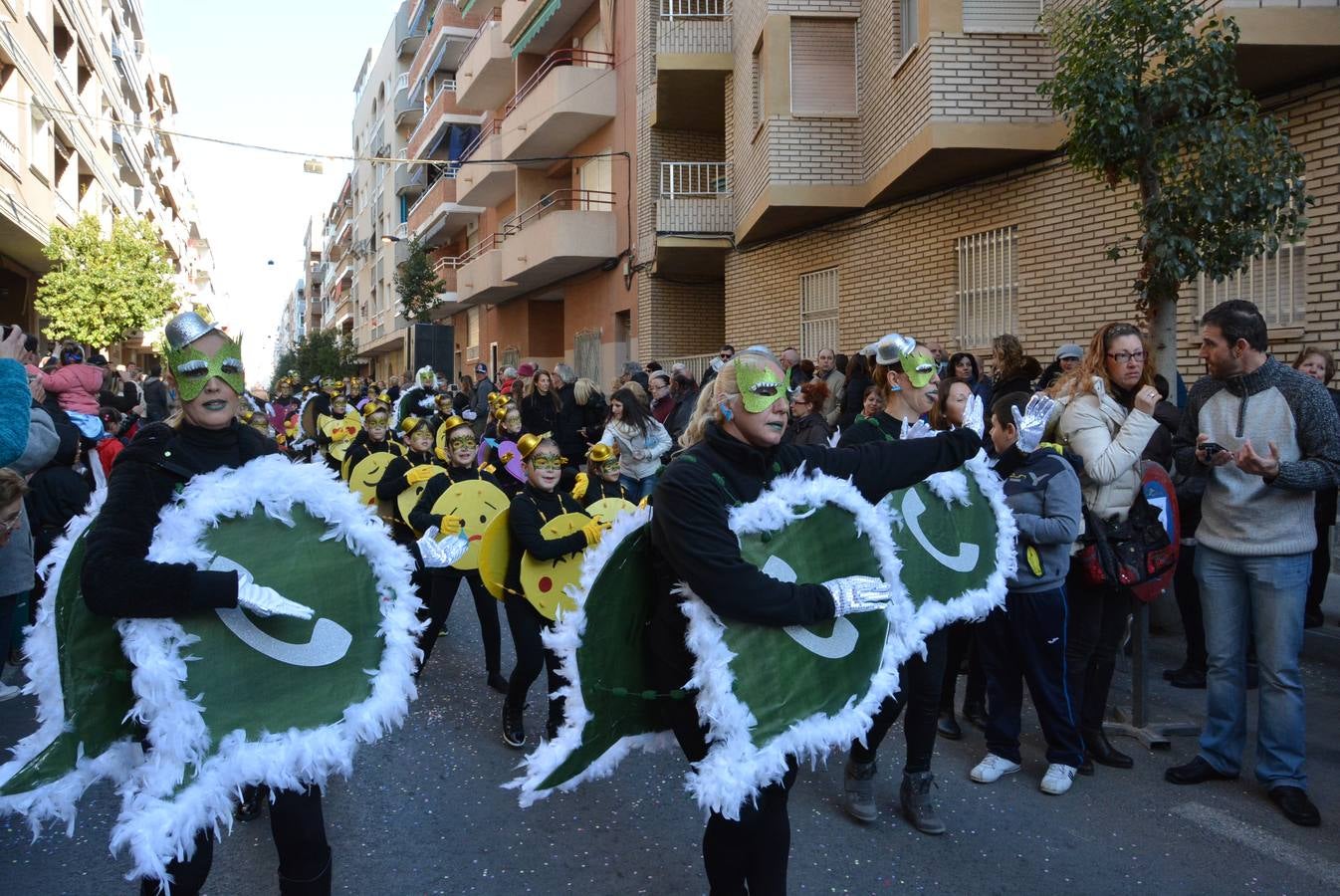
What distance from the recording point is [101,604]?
2.88m

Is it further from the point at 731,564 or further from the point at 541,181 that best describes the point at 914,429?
the point at 541,181

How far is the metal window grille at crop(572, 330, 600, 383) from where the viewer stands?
26014mm

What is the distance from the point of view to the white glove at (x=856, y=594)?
3037 millimetres

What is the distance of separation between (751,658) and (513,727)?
3207 millimetres

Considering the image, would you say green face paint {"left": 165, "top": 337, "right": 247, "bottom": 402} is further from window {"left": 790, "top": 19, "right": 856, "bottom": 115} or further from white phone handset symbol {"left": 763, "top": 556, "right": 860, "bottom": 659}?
window {"left": 790, "top": 19, "right": 856, "bottom": 115}

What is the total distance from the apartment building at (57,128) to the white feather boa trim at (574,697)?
14870mm

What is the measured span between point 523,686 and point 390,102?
5376 centimetres

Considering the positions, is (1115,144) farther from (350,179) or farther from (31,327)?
(350,179)

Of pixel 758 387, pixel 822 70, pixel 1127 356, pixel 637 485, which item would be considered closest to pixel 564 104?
pixel 822 70

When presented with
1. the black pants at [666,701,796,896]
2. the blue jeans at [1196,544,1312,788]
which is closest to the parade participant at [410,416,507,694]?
the black pants at [666,701,796,896]

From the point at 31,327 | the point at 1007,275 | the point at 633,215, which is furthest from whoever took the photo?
the point at 31,327

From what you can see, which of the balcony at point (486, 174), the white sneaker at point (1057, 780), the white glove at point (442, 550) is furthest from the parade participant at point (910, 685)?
the balcony at point (486, 174)

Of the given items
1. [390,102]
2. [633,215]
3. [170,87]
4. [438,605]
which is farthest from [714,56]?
[170,87]

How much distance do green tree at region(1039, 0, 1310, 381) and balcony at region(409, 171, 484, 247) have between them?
30.0 meters
